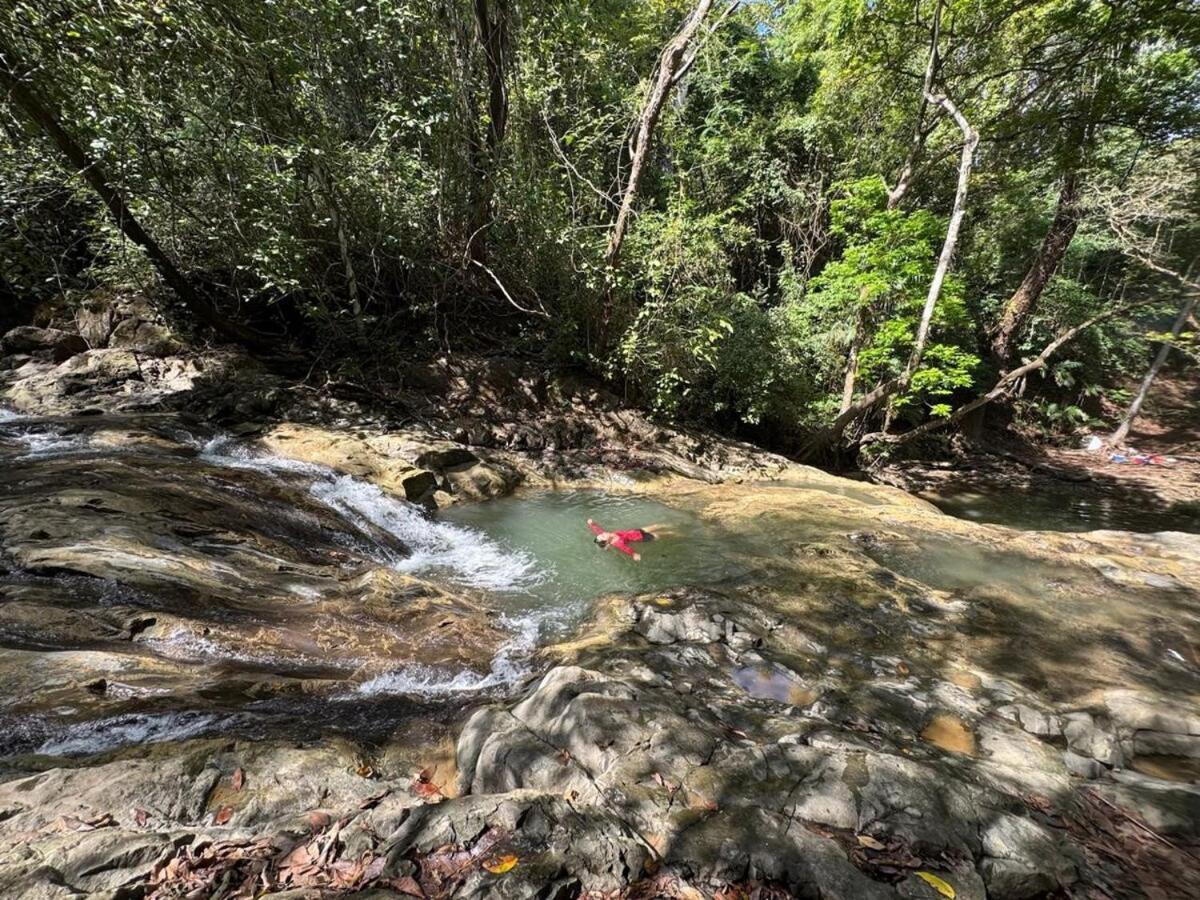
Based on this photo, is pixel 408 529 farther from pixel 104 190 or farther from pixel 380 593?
pixel 104 190

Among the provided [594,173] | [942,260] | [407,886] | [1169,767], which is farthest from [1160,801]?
[594,173]

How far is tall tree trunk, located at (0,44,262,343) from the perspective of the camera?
6.19 meters

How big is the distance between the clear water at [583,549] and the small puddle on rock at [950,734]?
2.45 m

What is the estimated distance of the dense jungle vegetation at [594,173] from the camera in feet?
24.4

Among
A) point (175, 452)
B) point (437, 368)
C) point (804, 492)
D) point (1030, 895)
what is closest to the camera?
point (1030, 895)

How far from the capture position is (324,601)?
4555mm

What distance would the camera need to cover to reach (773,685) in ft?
13.2

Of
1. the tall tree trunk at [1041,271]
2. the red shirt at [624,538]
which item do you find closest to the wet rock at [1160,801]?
the red shirt at [624,538]

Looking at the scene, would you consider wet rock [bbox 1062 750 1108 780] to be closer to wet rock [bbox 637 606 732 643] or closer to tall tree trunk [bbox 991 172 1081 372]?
wet rock [bbox 637 606 732 643]

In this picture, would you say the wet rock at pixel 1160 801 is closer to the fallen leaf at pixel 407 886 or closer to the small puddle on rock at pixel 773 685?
the small puddle on rock at pixel 773 685

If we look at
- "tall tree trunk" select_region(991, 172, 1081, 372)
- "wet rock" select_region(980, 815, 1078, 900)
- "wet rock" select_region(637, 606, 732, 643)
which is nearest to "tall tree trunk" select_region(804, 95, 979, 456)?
"tall tree trunk" select_region(991, 172, 1081, 372)

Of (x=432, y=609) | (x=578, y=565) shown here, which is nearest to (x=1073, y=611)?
(x=578, y=565)

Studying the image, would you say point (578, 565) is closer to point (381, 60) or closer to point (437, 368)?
point (437, 368)

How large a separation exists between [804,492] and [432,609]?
21.6 feet
